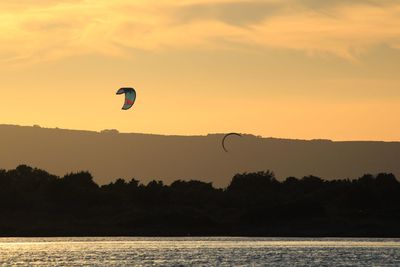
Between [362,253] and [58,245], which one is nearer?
[362,253]

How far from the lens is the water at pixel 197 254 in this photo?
129625 millimetres

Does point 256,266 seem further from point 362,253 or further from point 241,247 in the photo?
point 241,247

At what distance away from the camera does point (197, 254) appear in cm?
14600

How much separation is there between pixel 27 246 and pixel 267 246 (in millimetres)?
29267

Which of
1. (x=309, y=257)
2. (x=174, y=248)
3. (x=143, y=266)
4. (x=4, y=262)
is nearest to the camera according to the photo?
(x=143, y=266)

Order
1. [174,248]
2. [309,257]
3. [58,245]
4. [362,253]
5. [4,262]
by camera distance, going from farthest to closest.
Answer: [58,245] → [174,248] → [362,253] → [309,257] → [4,262]

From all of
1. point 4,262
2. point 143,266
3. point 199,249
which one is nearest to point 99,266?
point 143,266

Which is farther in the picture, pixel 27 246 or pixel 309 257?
pixel 27 246

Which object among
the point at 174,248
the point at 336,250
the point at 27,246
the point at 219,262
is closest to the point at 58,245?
the point at 27,246

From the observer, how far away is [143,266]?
123 m

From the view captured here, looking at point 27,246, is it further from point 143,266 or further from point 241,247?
point 143,266

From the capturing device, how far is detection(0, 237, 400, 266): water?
12962 centimetres

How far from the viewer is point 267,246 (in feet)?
561

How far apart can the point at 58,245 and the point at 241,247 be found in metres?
24.1
